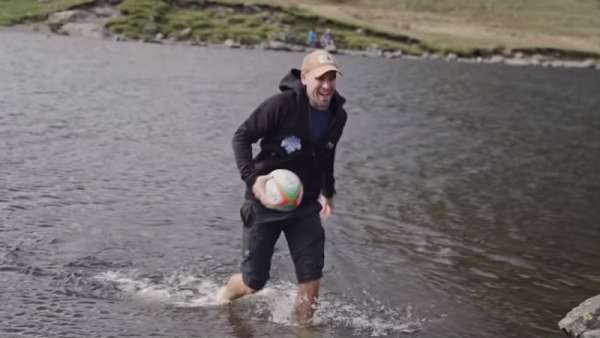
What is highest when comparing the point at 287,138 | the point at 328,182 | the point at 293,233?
the point at 287,138

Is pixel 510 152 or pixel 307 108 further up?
pixel 307 108

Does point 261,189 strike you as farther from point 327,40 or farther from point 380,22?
point 380,22

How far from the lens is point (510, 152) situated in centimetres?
2845

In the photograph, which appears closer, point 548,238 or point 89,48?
point 548,238

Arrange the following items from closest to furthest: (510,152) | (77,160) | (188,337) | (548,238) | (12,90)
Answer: (188,337) → (548,238) → (77,160) → (510,152) → (12,90)

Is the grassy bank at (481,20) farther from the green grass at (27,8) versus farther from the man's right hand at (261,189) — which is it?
the man's right hand at (261,189)

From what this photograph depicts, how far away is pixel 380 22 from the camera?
106625mm

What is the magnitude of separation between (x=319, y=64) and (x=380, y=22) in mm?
100143

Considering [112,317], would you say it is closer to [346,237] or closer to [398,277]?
[398,277]

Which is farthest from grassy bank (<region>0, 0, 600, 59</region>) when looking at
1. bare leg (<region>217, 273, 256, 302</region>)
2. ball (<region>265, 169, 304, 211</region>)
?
ball (<region>265, 169, 304, 211</region>)

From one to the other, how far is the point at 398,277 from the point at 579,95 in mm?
46230

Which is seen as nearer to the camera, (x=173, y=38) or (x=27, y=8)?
(x=173, y=38)

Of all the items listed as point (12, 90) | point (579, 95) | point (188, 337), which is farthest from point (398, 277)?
point (579, 95)

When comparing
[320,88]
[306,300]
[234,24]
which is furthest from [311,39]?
[320,88]
